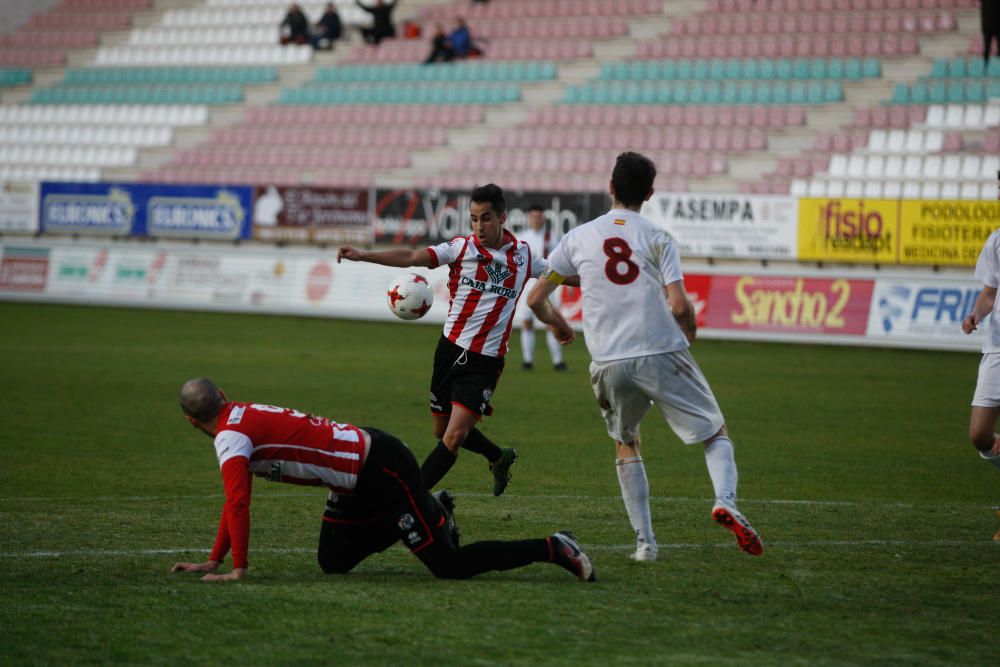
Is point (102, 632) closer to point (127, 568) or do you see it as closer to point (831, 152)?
point (127, 568)

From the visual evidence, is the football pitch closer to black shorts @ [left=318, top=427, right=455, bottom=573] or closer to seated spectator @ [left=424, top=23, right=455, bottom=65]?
black shorts @ [left=318, top=427, right=455, bottom=573]

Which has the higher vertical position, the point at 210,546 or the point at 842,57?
the point at 842,57

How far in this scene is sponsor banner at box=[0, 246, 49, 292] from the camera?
99.6 ft

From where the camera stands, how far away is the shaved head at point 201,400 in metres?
6.03

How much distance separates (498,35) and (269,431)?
30.0m

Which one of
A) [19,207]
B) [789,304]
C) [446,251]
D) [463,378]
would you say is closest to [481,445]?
[463,378]

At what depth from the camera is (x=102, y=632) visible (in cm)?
546

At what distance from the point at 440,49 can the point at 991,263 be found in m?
27.7

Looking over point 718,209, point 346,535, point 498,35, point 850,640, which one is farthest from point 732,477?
point 498,35

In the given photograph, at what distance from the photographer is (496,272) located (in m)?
8.88

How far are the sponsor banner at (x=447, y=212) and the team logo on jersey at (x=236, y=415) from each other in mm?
20124

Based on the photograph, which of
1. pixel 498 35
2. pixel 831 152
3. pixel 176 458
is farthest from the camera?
pixel 498 35

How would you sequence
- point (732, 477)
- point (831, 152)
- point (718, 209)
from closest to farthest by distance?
1. point (732, 477)
2. point (718, 209)
3. point (831, 152)

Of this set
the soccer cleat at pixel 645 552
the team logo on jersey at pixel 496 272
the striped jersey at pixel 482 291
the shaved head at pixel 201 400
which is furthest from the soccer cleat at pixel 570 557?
the team logo on jersey at pixel 496 272
